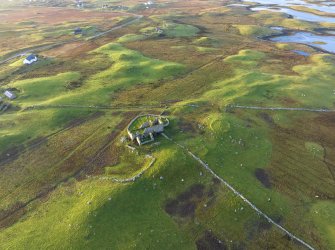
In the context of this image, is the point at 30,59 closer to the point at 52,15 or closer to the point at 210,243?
the point at 210,243

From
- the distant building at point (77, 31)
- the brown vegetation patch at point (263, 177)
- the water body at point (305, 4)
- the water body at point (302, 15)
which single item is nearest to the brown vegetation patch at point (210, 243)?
the brown vegetation patch at point (263, 177)

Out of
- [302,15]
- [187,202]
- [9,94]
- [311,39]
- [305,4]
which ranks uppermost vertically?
[187,202]

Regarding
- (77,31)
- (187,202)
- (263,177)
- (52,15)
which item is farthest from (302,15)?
→ (187,202)

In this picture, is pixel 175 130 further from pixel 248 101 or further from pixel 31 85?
pixel 31 85

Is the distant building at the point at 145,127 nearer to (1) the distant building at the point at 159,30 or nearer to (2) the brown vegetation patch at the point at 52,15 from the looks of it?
(1) the distant building at the point at 159,30

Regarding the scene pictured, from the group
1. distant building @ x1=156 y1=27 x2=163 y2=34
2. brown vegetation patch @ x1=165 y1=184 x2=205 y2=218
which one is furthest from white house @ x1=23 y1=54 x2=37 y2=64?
brown vegetation patch @ x1=165 y1=184 x2=205 y2=218
